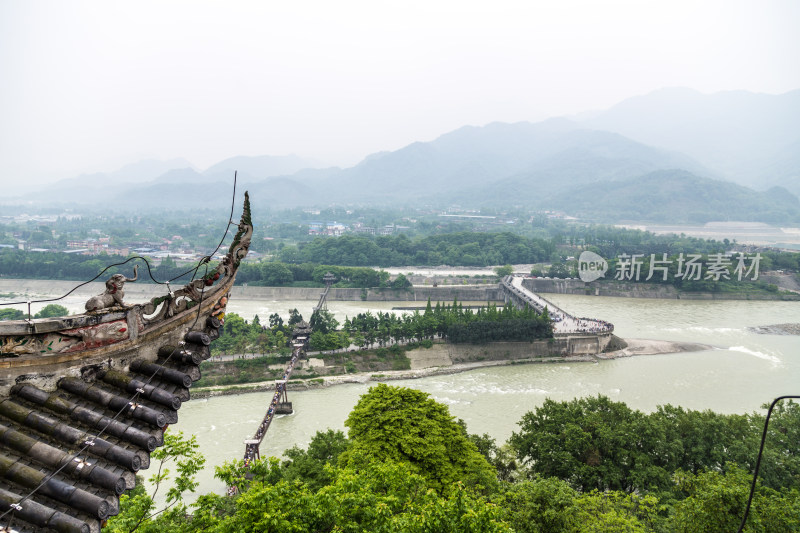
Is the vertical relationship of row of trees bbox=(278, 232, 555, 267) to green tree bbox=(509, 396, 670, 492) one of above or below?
above

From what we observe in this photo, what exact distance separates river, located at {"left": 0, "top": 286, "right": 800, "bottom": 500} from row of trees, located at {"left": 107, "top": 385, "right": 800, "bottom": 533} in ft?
14.9

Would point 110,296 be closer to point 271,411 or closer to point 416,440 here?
point 416,440

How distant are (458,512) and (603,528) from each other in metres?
4.63

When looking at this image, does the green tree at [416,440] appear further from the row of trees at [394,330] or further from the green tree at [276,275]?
the green tree at [276,275]

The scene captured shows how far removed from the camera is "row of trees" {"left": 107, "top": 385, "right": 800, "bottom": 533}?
7.16 metres

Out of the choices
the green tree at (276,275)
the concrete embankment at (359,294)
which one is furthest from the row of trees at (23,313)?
the green tree at (276,275)

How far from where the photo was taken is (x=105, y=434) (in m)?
4.47

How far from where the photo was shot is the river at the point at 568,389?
2275 centimetres

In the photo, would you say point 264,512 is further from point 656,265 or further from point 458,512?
point 656,265

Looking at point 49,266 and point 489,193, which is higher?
point 489,193

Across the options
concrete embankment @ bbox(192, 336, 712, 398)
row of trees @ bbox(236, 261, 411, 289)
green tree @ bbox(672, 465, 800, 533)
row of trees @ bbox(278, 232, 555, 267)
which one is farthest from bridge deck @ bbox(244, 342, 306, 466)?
row of trees @ bbox(278, 232, 555, 267)

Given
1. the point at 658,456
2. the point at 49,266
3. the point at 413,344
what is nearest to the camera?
the point at 658,456

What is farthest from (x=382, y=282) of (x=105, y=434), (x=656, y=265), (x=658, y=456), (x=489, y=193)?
(x=489, y=193)

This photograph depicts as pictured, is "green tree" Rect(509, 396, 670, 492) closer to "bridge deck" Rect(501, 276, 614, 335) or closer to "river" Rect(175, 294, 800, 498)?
"river" Rect(175, 294, 800, 498)
